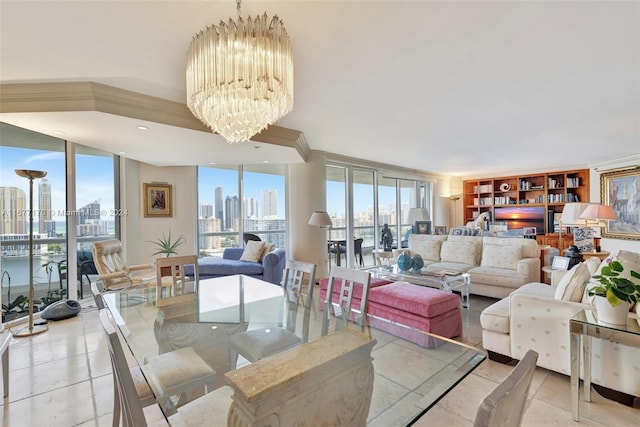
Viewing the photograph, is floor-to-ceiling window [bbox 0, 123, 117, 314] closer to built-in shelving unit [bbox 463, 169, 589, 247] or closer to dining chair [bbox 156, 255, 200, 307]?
dining chair [bbox 156, 255, 200, 307]

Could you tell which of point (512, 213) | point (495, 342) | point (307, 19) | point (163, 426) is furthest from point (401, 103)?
point (512, 213)

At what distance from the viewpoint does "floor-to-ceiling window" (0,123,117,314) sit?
133 inches

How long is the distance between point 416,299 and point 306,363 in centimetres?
193

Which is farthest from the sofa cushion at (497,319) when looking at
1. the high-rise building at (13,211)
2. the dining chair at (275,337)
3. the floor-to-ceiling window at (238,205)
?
the high-rise building at (13,211)

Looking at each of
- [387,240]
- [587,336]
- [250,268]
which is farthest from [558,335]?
[387,240]

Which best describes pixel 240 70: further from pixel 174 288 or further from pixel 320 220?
pixel 320 220

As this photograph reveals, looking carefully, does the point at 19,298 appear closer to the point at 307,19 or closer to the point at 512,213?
the point at 307,19

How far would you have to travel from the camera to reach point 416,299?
282 cm

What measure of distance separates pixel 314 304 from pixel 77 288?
12.7ft

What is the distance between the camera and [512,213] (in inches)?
324

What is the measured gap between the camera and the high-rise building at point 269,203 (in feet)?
19.8

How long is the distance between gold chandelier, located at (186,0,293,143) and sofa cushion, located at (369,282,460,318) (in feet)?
7.23

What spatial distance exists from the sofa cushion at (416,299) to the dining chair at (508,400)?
2.06 meters

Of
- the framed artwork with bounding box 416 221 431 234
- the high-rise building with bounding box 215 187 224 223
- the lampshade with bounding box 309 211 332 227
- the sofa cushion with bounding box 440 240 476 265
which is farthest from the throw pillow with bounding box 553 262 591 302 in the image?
the high-rise building with bounding box 215 187 224 223
